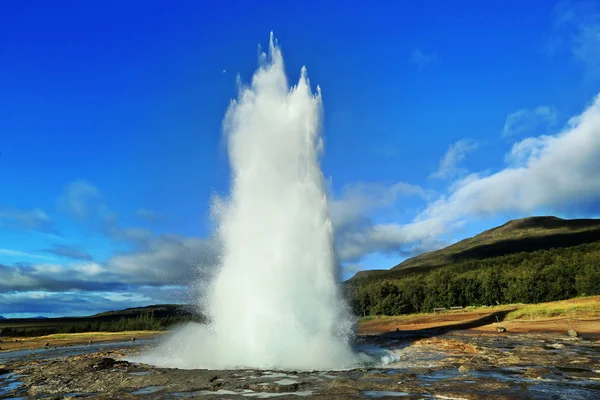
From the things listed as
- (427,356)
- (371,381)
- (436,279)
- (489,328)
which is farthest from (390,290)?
(371,381)

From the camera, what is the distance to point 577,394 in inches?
560

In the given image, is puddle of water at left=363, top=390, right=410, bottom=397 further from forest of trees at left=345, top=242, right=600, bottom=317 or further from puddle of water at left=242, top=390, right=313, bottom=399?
forest of trees at left=345, top=242, right=600, bottom=317

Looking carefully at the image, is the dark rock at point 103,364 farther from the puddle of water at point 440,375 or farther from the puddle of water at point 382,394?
the puddle of water at point 440,375

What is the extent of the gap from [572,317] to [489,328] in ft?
32.7

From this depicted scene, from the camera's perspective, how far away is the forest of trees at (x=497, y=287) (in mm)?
78438

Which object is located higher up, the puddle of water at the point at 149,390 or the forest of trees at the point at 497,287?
the forest of trees at the point at 497,287

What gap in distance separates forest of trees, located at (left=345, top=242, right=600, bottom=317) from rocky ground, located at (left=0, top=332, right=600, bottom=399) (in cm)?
4988

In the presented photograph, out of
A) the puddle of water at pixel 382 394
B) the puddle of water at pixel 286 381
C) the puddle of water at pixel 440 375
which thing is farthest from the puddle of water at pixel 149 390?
the puddle of water at pixel 440 375

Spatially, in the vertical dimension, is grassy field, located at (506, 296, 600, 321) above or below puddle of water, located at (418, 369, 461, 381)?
above

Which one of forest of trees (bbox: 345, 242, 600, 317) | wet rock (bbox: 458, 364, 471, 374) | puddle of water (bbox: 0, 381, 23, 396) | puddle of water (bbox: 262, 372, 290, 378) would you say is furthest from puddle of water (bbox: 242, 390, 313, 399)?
forest of trees (bbox: 345, 242, 600, 317)

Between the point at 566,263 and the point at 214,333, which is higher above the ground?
the point at 566,263

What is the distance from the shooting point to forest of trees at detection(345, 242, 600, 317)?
78.4 metres

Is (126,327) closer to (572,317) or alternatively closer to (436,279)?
(436,279)

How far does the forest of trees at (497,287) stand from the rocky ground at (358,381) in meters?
49.9
